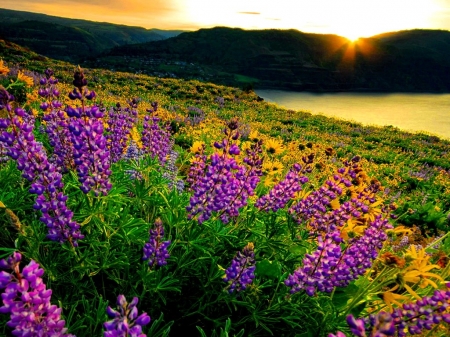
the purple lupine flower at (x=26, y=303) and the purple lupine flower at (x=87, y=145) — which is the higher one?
the purple lupine flower at (x=87, y=145)

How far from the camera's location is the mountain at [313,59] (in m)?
136

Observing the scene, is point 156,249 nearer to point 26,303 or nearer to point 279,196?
point 26,303

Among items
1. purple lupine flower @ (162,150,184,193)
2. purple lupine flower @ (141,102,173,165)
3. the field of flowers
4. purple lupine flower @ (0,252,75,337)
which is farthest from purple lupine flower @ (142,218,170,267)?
purple lupine flower @ (141,102,173,165)

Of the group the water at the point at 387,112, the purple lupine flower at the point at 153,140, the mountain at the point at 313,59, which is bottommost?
the water at the point at 387,112

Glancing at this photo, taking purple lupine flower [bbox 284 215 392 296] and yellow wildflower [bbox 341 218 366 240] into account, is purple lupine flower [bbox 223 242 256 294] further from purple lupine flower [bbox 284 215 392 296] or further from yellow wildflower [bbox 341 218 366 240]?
yellow wildflower [bbox 341 218 366 240]

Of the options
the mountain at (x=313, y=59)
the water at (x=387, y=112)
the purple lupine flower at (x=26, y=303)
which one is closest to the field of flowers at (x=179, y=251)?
the purple lupine flower at (x=26, y=303)

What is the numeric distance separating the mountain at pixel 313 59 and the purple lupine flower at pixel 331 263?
416 ft

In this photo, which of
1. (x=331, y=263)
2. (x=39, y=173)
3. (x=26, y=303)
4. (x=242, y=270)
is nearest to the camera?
(x=26, y=303)

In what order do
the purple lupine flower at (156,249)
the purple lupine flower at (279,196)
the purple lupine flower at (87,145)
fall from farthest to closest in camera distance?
the purple lupine flower at (279,196) < the purple lupine flower at (156,249) < the purple lupine flower at (87,145)

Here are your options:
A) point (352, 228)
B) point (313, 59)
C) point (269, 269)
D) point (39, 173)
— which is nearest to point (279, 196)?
point (269, 269)

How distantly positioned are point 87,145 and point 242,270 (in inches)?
50.4

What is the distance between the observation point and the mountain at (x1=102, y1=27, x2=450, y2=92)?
136 metres

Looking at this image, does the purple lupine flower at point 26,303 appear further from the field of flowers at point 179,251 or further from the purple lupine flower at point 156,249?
the purple lupine flower at point 156,249

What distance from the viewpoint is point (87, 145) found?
83.0 inches
